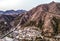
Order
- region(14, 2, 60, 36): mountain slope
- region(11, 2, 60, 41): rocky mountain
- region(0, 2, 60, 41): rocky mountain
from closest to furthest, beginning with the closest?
region(0, 2, 60, 41): rocky mountain → region(11, 2, 60, 41): rocky mountain → region(14, 2, 60, 36): mountain slope

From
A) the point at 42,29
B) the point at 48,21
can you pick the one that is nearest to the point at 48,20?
the point at 48,21

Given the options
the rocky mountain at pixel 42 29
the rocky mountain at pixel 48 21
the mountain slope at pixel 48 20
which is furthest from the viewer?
the mountain slope at pixel 48 20

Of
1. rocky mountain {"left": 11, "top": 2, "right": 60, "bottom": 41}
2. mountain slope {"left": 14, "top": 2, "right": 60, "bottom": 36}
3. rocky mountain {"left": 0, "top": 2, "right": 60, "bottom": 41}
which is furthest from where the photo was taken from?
mountain slope {"left": 14, "top": 2, "right": 60, "bottom": 36}

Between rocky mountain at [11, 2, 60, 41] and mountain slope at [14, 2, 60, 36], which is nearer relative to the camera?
rocky mountain at [11, 2, 60, 41]

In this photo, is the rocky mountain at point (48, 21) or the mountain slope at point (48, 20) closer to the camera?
the rocky mountain at point (48, 21)

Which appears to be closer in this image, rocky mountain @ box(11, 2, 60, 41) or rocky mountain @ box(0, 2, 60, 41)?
rocky mountain @ box(0, 2, 60, 41)

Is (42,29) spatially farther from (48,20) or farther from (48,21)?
(48,20)

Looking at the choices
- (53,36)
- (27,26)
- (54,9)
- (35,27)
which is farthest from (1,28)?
(53,36)

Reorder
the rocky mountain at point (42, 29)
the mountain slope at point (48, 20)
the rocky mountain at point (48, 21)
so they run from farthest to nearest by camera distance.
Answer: the mountain slope at point (48, 20) < the rocky mountain at point (48, 21) < the rocky mountain at point (42, 29)

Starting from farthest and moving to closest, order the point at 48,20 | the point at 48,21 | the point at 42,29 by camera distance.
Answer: the point at 48,20 → the point at 48,21 → the point at 42,29

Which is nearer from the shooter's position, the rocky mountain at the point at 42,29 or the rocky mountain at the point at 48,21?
the rocky mountain at the point at 42,29

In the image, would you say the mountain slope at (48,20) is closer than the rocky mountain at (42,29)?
No

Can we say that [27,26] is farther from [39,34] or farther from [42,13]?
[39,34]
